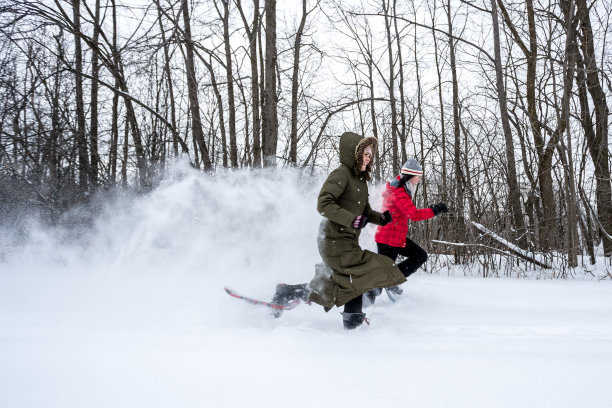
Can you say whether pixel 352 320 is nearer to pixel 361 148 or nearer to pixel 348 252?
pixel 348 252

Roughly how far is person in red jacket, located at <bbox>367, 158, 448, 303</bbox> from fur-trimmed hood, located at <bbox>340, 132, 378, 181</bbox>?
921 mm

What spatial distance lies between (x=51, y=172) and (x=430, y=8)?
662 inches

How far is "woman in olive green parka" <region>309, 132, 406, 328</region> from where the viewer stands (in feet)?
10.8

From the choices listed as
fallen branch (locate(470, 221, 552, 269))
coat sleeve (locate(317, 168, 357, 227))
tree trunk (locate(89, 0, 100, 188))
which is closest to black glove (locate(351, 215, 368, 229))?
coat sleeve (locate(317, 168, 357, 227))

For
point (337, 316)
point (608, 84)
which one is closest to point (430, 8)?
point (608, 84)

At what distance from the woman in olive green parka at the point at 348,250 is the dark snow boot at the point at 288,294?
341 millimetres

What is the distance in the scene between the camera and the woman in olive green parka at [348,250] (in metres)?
3.30

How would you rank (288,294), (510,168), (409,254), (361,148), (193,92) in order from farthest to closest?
(193,92)
(510,168)
(409,254)
(288,294)
(361,148)

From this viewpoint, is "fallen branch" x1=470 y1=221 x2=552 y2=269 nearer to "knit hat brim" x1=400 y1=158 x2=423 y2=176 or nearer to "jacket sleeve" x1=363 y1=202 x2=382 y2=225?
"knit hat brim" x1=400 y1=158 x2=423 y2=176

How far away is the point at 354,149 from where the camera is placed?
11.4ft

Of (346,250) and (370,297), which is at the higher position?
(346,250)

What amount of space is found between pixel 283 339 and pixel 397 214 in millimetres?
1934

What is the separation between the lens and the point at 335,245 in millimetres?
3395

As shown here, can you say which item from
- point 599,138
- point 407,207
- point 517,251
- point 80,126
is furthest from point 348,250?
point 80,126
